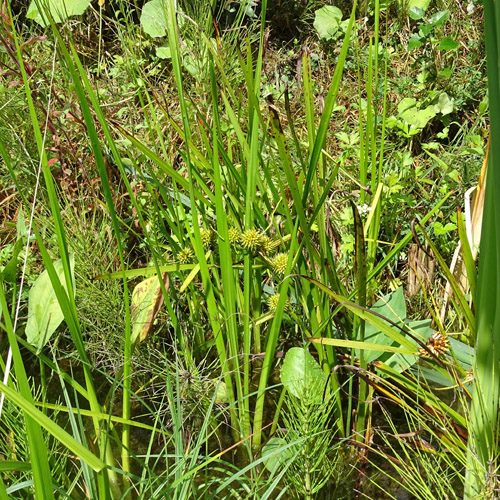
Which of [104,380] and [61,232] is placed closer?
[61,232]

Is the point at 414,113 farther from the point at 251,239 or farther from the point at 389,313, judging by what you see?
the point at 251,239

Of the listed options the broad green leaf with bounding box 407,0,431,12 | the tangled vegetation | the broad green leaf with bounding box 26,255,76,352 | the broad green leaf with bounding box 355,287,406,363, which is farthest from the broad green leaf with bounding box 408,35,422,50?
the broad green leaf with bounding box 26,255,76,352

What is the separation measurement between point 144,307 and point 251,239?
0.31m

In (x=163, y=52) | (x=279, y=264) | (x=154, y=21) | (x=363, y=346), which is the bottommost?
(x=363, y=346)

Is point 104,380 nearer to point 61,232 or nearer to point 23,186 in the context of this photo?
point 23,186

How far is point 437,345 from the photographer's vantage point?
1146mm

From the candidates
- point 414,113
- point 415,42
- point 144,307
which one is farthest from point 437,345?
point 415,42

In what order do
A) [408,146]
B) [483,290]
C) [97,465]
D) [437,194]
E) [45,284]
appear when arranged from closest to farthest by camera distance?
[97,465], [483,290], [45,284], [437,194], [408,146]

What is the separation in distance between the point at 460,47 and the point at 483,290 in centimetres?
176

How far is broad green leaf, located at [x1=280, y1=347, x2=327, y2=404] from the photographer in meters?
1.09

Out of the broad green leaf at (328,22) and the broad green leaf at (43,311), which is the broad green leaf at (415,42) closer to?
the broad green leaf at (328,22)

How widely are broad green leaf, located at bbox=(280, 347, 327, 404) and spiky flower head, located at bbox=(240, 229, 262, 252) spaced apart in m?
0.23

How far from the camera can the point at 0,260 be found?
5.47 feet

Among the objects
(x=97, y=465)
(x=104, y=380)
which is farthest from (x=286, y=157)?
(x=104, y=380)
